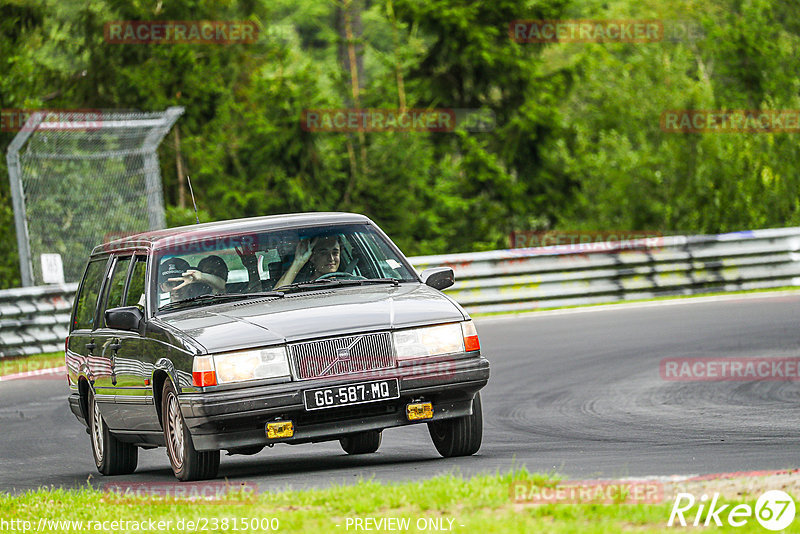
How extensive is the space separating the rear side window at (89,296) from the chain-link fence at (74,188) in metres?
8.99

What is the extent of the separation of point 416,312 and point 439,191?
972 inches

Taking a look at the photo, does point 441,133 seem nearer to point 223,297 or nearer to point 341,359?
point 223,297

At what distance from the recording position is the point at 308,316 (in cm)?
849

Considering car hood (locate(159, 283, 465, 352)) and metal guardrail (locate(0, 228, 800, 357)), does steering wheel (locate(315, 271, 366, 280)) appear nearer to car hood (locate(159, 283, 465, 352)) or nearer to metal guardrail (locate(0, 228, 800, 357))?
car hood (locate(159, 283, 465, 352))

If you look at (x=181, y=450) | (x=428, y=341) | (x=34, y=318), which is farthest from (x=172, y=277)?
(x=34, y=318)

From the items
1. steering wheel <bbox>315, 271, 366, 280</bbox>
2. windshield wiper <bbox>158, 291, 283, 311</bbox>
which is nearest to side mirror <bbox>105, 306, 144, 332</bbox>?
windshield wiper <bbox>158, 291, 283, 311</bbox>

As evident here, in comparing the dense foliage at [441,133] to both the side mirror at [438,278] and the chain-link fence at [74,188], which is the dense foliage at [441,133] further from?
the side mirror at [438,278]

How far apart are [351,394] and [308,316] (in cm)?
54

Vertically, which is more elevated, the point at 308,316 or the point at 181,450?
the point at 308,316

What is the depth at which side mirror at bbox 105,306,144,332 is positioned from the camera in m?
9.30

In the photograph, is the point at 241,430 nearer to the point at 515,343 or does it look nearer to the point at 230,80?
the point at 515,343

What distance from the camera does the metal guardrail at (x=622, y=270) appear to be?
72.5ft

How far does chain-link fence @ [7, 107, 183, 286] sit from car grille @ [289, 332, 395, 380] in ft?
41.0

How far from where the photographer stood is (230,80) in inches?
1325
